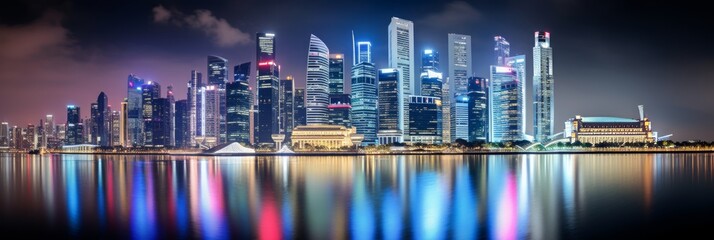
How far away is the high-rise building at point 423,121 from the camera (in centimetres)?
15712

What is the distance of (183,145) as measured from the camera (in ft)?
598

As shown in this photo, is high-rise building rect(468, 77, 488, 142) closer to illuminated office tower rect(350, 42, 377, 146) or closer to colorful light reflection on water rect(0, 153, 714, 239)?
illuminated office tower rect(350, 42, 377, 146)

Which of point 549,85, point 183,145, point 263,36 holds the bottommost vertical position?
point 183,145

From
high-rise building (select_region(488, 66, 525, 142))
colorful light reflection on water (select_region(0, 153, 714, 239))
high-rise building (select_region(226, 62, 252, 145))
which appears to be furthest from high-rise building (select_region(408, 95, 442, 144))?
colorful light reflection on water (select_region(0, 153, 714, 239))

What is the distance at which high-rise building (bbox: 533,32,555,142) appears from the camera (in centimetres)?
16725

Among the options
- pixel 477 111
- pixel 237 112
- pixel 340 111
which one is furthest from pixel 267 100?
pixel 477 111

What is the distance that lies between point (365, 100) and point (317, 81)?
571 inches

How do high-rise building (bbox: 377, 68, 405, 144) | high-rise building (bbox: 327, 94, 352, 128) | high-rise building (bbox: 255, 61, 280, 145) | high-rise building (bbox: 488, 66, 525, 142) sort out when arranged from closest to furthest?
high-rise building (bbox: 377, 68, 405, 144) → high-rise building (bbox: 255, 61, 280, 145) → high-rise building (bbox: 327, 94, 352, 128) → high-rise building (bbox: 488, 66, 525, 142)

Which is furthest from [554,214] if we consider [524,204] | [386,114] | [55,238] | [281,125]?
[281,125]

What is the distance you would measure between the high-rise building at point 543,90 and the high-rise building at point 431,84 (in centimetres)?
2912

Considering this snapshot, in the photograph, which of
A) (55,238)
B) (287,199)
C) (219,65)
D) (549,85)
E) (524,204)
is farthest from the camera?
(219,65)

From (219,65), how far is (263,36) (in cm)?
3458

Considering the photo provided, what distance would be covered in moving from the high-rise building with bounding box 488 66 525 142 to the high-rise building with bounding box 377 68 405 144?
31.8 meters

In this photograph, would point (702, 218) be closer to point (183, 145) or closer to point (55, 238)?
point (55, 238)
